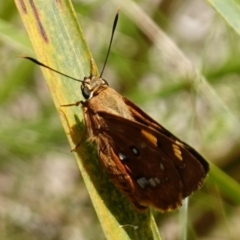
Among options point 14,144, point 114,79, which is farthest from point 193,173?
point 114,79

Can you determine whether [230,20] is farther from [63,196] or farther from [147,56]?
[63,196]

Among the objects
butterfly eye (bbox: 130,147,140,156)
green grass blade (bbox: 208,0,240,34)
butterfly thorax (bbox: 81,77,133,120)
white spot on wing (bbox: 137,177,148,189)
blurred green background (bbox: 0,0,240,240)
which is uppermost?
blurred green background (bbox: 0,0,240,240)

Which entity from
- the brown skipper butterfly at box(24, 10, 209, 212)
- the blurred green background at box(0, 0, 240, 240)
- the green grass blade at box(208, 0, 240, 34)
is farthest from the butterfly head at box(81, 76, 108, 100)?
the blurred green background at box(0, 0, 240, 240)

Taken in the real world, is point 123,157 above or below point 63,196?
Answer: below

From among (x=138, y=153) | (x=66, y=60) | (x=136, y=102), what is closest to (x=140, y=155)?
(x=138, y=153)

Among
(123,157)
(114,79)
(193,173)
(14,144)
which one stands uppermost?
(114,79)

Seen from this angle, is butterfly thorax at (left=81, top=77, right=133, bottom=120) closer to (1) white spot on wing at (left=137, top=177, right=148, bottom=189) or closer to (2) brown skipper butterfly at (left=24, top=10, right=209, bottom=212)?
(2) brown skipper butterfly at (left=24, top=10, right=209, bottom=212)
